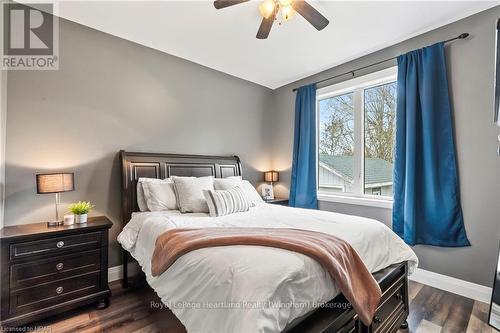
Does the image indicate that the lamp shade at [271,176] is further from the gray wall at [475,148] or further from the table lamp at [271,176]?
the gray wall at [475,148]

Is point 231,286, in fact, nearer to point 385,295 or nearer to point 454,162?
point 385,295

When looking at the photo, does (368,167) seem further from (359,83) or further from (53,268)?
(53,268)

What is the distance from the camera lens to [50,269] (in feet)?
6.41

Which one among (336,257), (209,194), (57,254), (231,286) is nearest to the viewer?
(231,286)

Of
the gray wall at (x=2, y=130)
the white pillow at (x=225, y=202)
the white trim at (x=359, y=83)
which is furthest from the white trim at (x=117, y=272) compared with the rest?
the white trim at (x=359, y=83)

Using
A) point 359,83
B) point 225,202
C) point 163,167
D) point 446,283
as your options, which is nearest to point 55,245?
point 163,167

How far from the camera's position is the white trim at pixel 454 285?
228cm

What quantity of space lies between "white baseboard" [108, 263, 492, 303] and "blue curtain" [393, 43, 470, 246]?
369mm

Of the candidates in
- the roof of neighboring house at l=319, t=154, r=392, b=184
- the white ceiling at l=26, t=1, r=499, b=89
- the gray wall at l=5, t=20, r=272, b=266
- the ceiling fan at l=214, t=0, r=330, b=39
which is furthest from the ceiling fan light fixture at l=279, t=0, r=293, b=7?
the roof of neighboring house at l=319, t=154, r=392, b=184

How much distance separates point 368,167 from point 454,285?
1.59 m

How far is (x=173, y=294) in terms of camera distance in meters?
1.41

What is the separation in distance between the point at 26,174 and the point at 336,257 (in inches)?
112

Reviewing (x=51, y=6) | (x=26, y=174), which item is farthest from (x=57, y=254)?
(x=51, y=6)

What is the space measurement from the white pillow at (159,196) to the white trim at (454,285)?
116 inches
